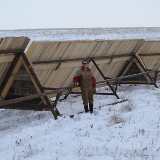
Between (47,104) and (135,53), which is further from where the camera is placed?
(135,53)

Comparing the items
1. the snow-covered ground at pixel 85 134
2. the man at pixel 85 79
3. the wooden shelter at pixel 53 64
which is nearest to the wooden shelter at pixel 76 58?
the wooden shelter at pixel 53 64

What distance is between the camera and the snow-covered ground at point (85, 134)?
4.97 m

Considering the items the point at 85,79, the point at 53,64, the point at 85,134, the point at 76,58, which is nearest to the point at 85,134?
the point at 85,134

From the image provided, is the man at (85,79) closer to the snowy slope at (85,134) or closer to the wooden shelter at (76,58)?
the wooden shelter at (76,58)

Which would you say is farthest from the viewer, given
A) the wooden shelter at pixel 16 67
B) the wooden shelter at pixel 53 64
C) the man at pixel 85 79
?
the man at pixel 85 79

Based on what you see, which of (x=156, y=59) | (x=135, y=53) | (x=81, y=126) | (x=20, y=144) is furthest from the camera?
(x=156, y=59)

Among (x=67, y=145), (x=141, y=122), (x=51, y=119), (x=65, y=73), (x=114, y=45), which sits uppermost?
(x=114, y=45)

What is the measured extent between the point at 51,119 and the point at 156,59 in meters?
8.79

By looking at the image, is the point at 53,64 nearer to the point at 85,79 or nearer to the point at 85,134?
the point at 85,79

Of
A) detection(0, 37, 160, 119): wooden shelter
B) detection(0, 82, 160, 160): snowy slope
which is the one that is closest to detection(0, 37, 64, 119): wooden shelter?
detection(0, 37, 160, 119): wooden shelter

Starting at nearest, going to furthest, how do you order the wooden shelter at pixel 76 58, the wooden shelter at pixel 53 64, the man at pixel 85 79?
the wooden shelter at pixel 53 64 → the man at pixel 85 79 → the wooden shelter at pixel 76 58

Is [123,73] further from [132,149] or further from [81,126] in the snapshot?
[132,149]

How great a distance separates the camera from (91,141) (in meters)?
5.56

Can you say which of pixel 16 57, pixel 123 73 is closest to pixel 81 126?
pixel 16 57
